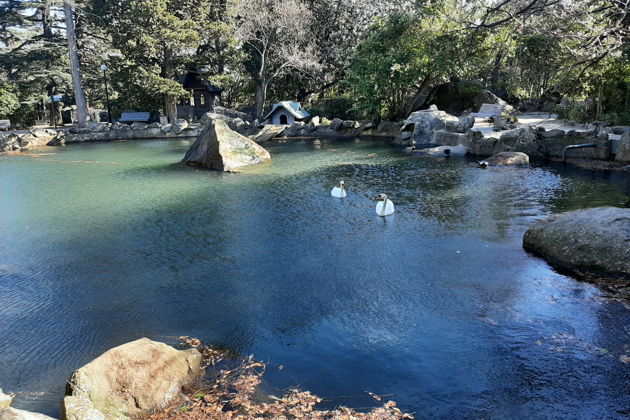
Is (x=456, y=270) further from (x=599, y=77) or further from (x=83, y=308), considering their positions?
(x=599, y=77)

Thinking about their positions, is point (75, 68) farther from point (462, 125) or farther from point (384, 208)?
point (384, 208)

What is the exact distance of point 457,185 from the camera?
1405 centimetres

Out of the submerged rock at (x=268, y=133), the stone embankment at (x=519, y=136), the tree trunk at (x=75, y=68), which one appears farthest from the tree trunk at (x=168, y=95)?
the stone embankment at (x=519, y=136)

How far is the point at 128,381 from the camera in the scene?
15.2 ft

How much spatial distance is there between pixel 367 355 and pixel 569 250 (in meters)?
4.34

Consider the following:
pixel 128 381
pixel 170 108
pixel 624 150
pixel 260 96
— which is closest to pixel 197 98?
pixel 170 108

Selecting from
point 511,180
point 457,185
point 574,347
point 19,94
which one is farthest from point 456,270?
point 19,94

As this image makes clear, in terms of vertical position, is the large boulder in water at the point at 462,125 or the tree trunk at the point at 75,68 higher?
the tree trunk at the point at 75,68

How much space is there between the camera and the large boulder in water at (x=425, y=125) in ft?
77.3

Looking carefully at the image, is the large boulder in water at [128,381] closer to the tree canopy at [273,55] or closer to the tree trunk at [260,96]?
the tree canopy at [273,55]

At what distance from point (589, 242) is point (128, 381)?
6.94 metres

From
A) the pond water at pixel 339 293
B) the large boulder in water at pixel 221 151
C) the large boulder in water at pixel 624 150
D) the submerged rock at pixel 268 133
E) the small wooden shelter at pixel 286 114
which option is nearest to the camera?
the pond water at pixel 339 293

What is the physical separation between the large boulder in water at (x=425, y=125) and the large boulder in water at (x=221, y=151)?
27.8ft

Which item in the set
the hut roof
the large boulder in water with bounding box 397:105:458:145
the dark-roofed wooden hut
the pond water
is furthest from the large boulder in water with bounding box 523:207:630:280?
the dark-roofed wooden hut
